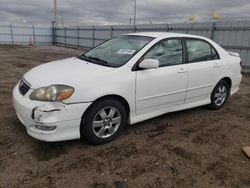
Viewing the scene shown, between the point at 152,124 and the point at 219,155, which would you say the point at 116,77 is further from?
the point at 219,155

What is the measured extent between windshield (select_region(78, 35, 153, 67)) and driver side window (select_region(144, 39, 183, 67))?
185 millimetres

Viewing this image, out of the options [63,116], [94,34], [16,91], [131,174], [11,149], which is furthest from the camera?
[94,34]

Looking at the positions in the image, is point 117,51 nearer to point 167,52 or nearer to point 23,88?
point 167,52

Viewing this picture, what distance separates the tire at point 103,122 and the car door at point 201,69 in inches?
59.4

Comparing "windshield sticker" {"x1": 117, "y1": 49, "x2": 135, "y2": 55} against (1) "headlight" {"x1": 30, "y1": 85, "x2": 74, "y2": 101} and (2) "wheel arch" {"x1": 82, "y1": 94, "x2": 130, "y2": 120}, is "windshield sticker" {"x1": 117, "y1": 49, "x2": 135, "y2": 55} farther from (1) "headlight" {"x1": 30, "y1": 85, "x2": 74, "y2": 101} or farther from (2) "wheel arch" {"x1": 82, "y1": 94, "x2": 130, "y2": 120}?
(1) "headlight" {"x1": 30, "y1": 85, "x2": 74, "y2": 101}

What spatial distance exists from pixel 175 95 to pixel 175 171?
60.3 inches

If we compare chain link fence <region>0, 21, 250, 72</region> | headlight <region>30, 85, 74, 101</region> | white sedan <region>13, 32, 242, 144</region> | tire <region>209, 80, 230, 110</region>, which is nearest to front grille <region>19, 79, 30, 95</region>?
white sedan <region>13, 32, 242, 144</region>

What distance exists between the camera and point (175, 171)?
2711 millimetres

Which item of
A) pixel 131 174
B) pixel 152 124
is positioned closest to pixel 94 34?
pixel 152 124

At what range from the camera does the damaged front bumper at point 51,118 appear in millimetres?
2758

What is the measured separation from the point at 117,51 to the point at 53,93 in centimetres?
141

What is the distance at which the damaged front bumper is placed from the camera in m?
2.76

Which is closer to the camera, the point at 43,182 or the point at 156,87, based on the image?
the point at 43,182

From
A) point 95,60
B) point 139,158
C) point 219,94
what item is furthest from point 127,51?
point 219,94
